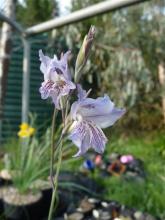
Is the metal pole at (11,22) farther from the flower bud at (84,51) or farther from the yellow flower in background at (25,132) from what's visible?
Answer: the flower bud at (84,51)

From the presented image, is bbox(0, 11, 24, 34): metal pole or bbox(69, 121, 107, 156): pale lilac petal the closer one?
bbox(69, 121, 107, 156): pale lilac petal

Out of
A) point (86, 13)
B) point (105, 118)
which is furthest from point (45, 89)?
point (86, 13)

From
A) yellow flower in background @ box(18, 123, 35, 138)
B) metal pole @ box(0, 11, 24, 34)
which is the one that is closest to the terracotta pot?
yellow flower in background @ box(18, 123, 35, 138)

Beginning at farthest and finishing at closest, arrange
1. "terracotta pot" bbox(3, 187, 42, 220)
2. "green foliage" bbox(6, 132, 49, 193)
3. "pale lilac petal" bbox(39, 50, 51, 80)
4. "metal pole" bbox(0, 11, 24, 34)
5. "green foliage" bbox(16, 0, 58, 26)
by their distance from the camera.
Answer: "green foliage" bbox(16, 0, 58, 26), "metal pole" bbox(0, 11, 24, 34), "green foliage" bbox(6, 132, 49, 193), "terracotta pot" bbox(3, 187, 42, 220), "pale lilac petal" bbox(39, 50, 51, 80)

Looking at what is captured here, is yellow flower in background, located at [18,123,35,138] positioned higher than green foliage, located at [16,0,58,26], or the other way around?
green foliage, located at [16,0,58,26]

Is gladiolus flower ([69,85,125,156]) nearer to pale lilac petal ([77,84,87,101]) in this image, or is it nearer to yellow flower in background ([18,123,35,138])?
pale lilac petal ([77,84,87,101])

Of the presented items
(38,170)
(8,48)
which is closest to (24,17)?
(8,48)

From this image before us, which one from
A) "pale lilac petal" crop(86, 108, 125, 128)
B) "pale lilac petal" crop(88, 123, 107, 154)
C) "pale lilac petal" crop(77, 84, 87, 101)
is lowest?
"pale lilac petal" crop(88, 123, 107, 154)
